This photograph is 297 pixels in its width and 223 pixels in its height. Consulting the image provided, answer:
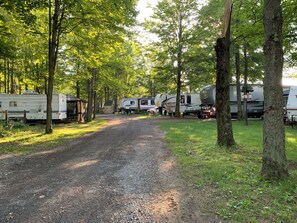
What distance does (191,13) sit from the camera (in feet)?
90.8

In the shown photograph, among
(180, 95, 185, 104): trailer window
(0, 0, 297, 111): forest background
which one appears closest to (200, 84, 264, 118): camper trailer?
(0, 0, 297, 111): forest background

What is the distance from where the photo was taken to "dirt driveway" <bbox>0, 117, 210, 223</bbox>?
3.88 meters

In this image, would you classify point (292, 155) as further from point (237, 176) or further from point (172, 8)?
point (172, 8)

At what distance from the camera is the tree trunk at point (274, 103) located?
206 inches

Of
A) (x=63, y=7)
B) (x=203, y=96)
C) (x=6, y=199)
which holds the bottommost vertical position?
(x=6, y=199)

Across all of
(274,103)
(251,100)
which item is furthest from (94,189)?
(251,100)

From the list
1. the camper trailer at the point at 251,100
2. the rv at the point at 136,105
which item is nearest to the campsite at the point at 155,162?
the camper trailer at the point at 251,100

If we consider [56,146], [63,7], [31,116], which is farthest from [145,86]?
[56,146]

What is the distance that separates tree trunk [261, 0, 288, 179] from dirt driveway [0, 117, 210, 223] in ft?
5.65

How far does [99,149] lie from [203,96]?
19156mm

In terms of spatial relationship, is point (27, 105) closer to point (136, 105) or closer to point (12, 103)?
point (12, 103)

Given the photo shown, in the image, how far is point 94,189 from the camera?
500 centimetres

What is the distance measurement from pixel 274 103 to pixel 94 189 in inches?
143

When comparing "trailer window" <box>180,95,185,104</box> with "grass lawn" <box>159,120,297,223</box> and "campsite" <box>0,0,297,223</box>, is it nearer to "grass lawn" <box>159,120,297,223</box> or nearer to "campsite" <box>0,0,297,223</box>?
"campsite" <box>0,0,297,223</box>
